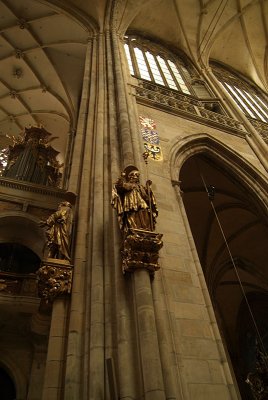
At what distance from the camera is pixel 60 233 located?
4.84m

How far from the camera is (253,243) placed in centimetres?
1272

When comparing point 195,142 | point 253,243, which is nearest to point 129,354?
point 195,142

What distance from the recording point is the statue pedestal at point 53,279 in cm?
418

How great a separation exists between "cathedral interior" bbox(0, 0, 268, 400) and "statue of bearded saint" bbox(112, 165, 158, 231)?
0.02 m

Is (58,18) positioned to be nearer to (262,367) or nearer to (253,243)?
(253,243)

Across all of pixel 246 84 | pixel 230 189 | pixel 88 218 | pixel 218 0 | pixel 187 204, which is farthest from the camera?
pixel 246 84

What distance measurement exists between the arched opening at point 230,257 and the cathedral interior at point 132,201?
5 centimetres

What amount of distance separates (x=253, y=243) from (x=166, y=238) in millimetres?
8665

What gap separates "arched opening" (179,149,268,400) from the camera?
11.4 meters

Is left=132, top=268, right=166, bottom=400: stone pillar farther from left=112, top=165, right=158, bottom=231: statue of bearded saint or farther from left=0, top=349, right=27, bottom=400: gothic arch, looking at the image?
left=0, top=349, right=27, bottom=400: gothic arch

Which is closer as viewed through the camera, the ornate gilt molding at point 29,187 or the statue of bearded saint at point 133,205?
the statue of bearded saint at point 133,205

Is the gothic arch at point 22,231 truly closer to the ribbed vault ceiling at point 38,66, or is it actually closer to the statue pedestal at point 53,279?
the statue pedestal at point 53,279

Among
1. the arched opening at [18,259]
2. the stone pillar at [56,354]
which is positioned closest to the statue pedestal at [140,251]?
the stone pillar at [56,354]

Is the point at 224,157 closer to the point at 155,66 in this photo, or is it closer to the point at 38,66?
the point at 155,66
